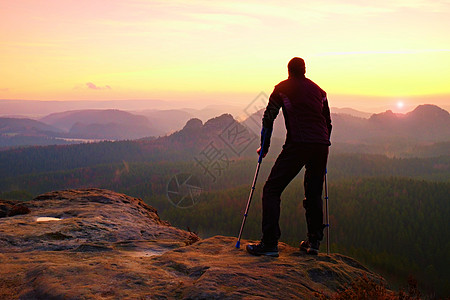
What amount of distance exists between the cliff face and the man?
988mm

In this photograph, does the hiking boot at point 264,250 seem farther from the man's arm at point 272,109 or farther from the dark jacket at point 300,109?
the man's arm at point 272,109

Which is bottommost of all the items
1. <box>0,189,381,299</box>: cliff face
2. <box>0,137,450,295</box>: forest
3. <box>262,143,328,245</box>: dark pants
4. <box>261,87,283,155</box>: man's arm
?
<box>0,137,450,295</box>: forest

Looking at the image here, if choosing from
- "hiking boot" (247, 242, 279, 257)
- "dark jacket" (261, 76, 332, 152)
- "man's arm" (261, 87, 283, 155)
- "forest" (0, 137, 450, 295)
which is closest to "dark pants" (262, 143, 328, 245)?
"hiking boot" (247, 242, 279, 257)

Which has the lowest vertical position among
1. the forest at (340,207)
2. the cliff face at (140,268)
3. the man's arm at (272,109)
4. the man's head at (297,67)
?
the forest at (340,207)

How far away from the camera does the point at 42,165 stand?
19162cm

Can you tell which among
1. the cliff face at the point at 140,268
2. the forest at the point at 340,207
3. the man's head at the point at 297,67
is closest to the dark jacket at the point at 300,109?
the man's head at the point at 297,67

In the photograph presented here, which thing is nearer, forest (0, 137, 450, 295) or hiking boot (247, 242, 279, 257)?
hiking boot (247, 242, 279, 257)

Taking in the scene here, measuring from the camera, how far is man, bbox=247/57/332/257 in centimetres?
797

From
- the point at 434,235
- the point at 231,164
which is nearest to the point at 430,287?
the point at 434,235

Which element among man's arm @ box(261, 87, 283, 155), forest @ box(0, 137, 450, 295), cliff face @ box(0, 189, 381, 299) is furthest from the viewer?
forest @ box(0, 137, 450, 295)

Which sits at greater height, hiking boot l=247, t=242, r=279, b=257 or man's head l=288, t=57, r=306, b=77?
man's head l=288, t=57, r=306, b=77

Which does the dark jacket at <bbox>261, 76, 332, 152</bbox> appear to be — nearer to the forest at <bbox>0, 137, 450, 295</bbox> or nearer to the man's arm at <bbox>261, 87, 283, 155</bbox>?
the man's arm at <bbox>261, 87, 283, 155</bbox>

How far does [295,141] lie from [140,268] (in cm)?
443

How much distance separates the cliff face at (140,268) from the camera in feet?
19.5
